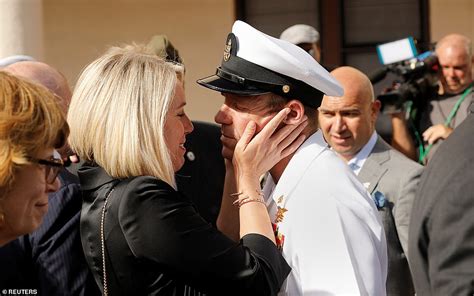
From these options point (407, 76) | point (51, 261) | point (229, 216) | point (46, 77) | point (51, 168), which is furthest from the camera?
point (407, 76)

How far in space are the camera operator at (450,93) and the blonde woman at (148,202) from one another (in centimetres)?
332

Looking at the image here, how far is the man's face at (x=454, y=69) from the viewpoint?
21.1 ft

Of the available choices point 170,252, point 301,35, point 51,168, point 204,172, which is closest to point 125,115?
point 170,252

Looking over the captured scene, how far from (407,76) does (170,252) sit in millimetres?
4118

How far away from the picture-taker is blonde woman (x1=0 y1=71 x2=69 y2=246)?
2.24 m

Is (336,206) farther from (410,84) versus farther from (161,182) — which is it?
(410,84)

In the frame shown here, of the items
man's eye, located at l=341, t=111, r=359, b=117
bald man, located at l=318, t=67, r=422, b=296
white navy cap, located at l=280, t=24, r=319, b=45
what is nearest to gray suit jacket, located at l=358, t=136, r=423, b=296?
bald man, located at l=318, t=67, r=422, b=296

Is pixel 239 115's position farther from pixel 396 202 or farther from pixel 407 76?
pixel 407 76

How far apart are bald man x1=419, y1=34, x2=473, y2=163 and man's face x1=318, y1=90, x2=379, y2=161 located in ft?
2.71

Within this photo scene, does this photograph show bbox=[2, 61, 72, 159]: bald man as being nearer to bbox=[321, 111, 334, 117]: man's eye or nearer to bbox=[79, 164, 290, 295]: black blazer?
bbox=[79, 164, 290, 295]: black blazer

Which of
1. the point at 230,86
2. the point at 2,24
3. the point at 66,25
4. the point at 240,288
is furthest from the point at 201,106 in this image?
the point at 240,288

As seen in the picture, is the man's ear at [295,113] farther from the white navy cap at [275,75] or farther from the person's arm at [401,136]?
the person's arm at [401,136]

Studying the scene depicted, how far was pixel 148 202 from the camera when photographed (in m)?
2.80

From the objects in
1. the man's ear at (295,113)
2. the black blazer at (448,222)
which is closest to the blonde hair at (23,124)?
the black blazer at (448,222)
